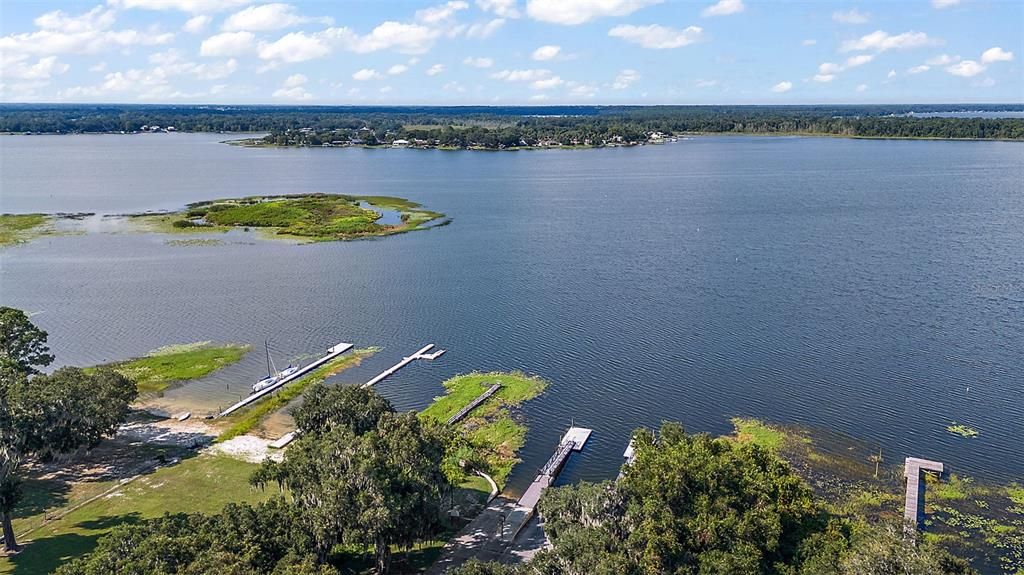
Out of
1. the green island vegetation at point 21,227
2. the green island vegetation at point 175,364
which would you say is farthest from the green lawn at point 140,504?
the green island vegetation at point 21,227

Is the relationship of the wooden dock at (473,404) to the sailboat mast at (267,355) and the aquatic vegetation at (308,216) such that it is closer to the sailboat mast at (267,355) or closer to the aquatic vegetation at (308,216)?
the sailboat mast at (267,355)

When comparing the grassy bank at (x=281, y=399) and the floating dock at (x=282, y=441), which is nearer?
the floating dock at (x=282, y=441)

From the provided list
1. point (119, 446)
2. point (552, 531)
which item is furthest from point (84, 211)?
point (552, 531)

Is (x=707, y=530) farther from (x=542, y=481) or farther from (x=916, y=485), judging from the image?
(x=916, y=485)

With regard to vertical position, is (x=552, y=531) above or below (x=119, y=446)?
above

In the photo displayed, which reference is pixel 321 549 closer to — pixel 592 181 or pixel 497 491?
pixel 497 491

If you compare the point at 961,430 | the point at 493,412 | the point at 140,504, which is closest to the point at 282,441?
the point at 140,504
